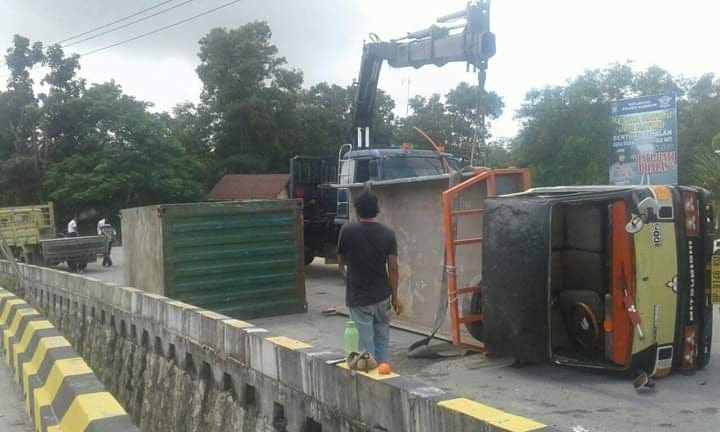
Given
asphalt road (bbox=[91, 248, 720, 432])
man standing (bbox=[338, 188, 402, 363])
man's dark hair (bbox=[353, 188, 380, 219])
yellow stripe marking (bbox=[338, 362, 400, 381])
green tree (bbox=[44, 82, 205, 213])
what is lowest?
asphalt road (bbox=[91, 248, 720, 432])

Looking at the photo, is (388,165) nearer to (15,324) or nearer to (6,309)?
(6,309)

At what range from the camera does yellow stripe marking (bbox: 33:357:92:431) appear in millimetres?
5176

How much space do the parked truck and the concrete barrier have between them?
30.8ft

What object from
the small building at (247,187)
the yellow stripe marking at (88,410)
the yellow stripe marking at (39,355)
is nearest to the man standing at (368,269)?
the yellow stripe marking at (88,410)

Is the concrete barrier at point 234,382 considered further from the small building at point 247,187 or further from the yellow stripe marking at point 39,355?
the small building at point 247,187

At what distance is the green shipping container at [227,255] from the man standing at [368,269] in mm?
4055

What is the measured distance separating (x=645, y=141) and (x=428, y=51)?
11.5 m

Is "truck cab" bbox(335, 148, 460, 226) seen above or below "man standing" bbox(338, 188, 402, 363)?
above

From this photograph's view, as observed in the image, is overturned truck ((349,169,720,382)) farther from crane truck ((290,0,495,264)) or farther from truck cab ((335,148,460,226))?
truck cab ((335,148,460,226))

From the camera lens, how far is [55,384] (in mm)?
5266

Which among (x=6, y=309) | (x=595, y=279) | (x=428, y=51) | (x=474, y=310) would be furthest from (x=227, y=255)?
(x=428, y=51)

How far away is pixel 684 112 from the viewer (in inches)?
1596

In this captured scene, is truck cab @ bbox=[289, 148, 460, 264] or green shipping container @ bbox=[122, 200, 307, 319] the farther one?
truck cab @ bbox=[289, 148, 460, 264]

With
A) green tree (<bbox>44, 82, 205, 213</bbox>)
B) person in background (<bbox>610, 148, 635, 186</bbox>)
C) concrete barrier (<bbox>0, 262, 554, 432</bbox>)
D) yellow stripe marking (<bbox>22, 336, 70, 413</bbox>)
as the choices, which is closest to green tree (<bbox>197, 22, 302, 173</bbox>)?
green tree (<bbox>44, 82, 205, 213</bbox>)
